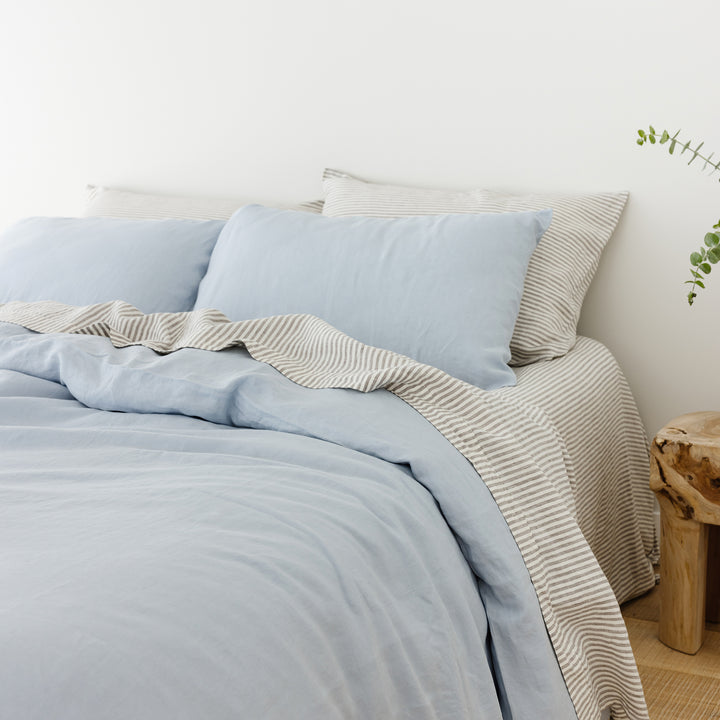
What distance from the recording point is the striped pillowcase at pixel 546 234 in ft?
6.41

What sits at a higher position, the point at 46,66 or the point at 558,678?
the point at 46,66

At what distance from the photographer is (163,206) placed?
2592 mm

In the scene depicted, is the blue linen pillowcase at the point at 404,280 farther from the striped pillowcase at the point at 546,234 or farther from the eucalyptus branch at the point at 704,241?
the eucalyptus branch at the point at 704,241

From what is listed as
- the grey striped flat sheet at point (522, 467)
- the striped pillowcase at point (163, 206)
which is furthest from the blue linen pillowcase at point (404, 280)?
the striped pillowcase at point (163, 206)

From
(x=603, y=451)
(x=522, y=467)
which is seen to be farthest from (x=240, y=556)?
(x=603, y=451)

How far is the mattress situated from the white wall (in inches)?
8.9

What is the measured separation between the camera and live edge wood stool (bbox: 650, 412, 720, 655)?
1.66 m

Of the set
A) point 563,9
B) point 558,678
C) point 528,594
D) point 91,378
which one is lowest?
point 558,678

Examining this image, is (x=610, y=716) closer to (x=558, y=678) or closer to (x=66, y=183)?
(x=558, y=678)

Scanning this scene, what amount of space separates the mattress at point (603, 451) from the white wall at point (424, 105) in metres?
0.23

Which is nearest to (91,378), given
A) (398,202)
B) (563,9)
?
(398,202)

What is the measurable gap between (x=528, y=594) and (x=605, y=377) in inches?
35.2

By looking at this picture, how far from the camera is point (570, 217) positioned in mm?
2096

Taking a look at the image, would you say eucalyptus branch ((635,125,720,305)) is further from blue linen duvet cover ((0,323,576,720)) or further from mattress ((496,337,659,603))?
blue linen duvet cover ((0,323,576,720))
